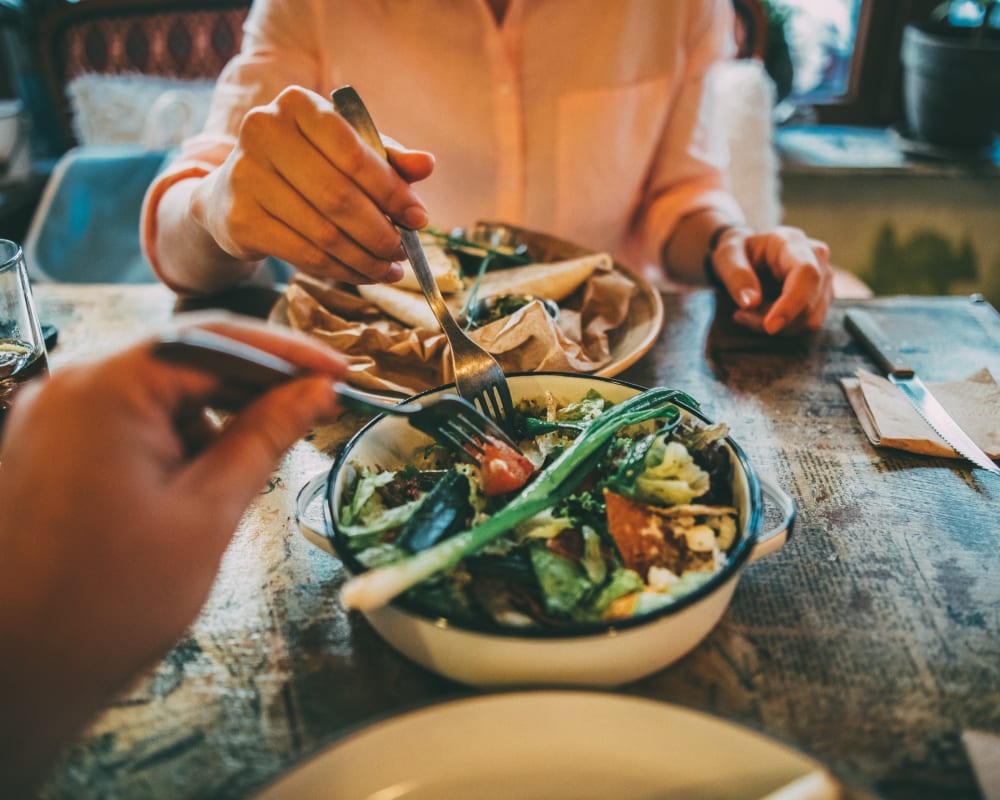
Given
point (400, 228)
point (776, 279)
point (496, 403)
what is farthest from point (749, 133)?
point (496, 403)

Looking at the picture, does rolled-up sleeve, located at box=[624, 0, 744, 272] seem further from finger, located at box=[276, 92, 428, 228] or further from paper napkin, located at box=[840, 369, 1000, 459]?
finger, located at box=[276, 92, 428, 228]

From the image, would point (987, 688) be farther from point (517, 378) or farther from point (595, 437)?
point (517, 378)

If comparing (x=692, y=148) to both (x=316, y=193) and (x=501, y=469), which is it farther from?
(x=501, y=469)

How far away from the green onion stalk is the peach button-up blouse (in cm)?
100

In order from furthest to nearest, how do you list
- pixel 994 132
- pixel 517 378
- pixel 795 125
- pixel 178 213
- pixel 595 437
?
pixel 795 125, pixel 994 132, pixel 178 213, pixel 517 378, pixel 595 437

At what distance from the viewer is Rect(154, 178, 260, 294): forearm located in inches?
47.0

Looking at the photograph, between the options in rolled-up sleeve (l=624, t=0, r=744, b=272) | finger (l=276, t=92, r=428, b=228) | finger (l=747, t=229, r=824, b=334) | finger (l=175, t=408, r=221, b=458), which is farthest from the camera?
rolled-up sleeve (l=624, t=0, r=744, b=272)

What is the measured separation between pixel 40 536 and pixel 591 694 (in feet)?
1.27

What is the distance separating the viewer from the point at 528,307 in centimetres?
103

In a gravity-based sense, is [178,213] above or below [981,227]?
above

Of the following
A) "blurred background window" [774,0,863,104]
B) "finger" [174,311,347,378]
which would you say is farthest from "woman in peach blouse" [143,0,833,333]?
"blurred background window" [774,0,863,104]

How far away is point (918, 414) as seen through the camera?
1.00 meters

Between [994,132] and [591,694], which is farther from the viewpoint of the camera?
[994,132]

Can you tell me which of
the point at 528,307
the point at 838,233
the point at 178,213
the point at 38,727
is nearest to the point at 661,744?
the point at 38,727
